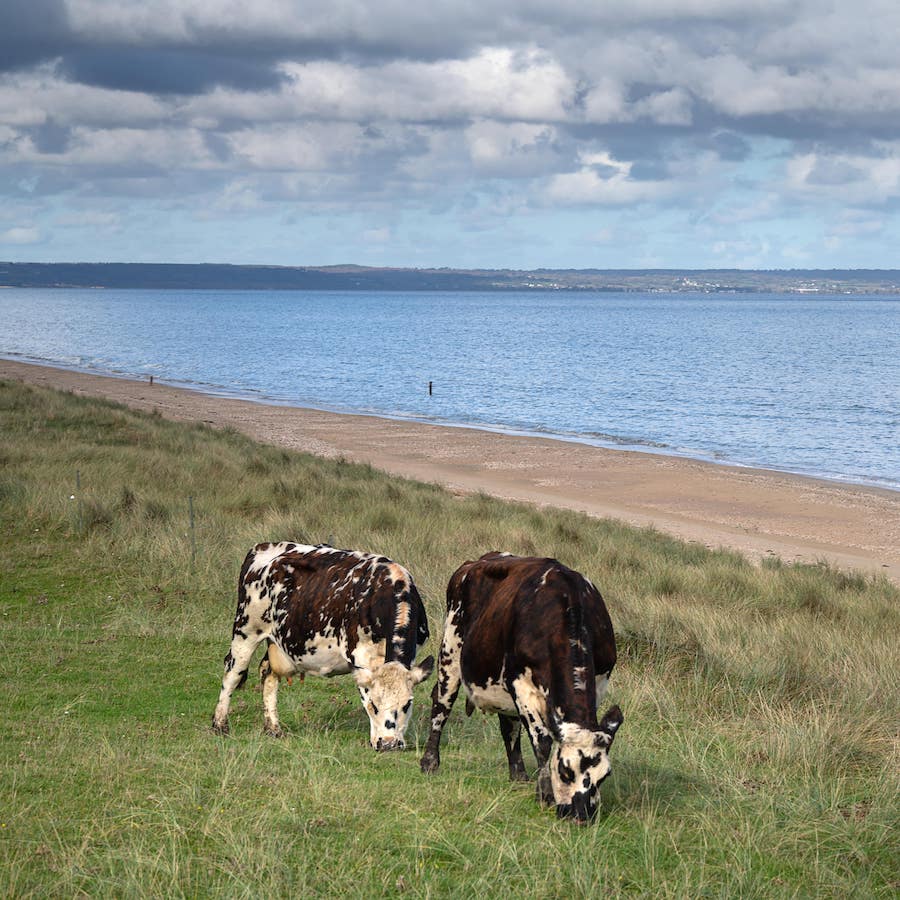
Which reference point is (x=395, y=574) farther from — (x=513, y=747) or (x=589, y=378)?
(x=589, y=378)

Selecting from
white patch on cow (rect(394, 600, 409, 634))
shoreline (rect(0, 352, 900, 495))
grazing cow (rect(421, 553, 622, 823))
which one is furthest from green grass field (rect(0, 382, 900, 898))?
shoreline (rect(0, 352, 900, 495))

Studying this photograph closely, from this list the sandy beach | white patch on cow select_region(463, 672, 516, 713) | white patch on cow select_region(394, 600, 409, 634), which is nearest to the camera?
white patch on cow select_region(463, 672, 516, 713)

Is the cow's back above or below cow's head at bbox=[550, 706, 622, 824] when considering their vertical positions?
above

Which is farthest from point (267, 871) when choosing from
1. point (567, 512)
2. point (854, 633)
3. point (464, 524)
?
point (567, 512)

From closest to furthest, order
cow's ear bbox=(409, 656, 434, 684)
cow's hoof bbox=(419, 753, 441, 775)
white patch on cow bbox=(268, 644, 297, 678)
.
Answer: cow's hoof bbox=(419, 753, 441, 775) < cow's ear bbox=(409, 656, 434, 684) < white patch on cow bbox=(268, 644, 297, 678)

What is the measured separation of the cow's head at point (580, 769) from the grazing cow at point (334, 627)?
72.9 inches

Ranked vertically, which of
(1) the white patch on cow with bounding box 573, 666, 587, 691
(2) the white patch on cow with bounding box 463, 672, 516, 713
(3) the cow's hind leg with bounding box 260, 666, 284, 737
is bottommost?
(3) the cow's hind leg with bounding box 260, 666, 284, 737

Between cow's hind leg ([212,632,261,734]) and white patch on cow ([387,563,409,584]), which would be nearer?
white patch on cow ([387,563,409,584])

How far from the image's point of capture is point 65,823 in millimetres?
6512

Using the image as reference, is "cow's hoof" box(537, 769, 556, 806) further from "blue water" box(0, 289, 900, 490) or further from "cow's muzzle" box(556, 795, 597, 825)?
"blue water" box(0, 289, 900, 490)

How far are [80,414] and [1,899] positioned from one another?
3195 cm

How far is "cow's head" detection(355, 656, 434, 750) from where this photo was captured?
8047mm

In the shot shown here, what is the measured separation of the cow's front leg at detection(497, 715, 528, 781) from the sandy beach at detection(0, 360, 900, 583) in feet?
62.1

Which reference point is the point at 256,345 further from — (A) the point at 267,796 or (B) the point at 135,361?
(A) the point at 267,796
